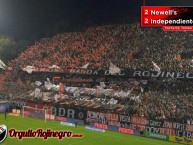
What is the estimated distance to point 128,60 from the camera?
Answer: 869 inches

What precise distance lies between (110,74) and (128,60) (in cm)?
151

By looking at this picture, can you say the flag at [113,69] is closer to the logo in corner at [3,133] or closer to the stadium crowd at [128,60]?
the stadium crowd at [128,60]

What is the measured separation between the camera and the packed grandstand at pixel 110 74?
18.3m

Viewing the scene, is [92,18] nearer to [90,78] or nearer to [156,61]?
[90,78]

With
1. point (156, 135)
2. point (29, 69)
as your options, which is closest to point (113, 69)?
point (156, 135)

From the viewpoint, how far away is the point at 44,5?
2625 cm

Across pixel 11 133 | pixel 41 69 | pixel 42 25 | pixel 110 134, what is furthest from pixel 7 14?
pixel 110 134

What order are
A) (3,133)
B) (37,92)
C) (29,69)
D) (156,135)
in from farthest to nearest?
(29,69) < (37,92) < (3,133) < (156,135)

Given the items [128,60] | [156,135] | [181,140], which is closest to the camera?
[181,140]

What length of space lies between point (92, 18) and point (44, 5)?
395cm

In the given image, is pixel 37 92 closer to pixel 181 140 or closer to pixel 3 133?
pixel 3 133
